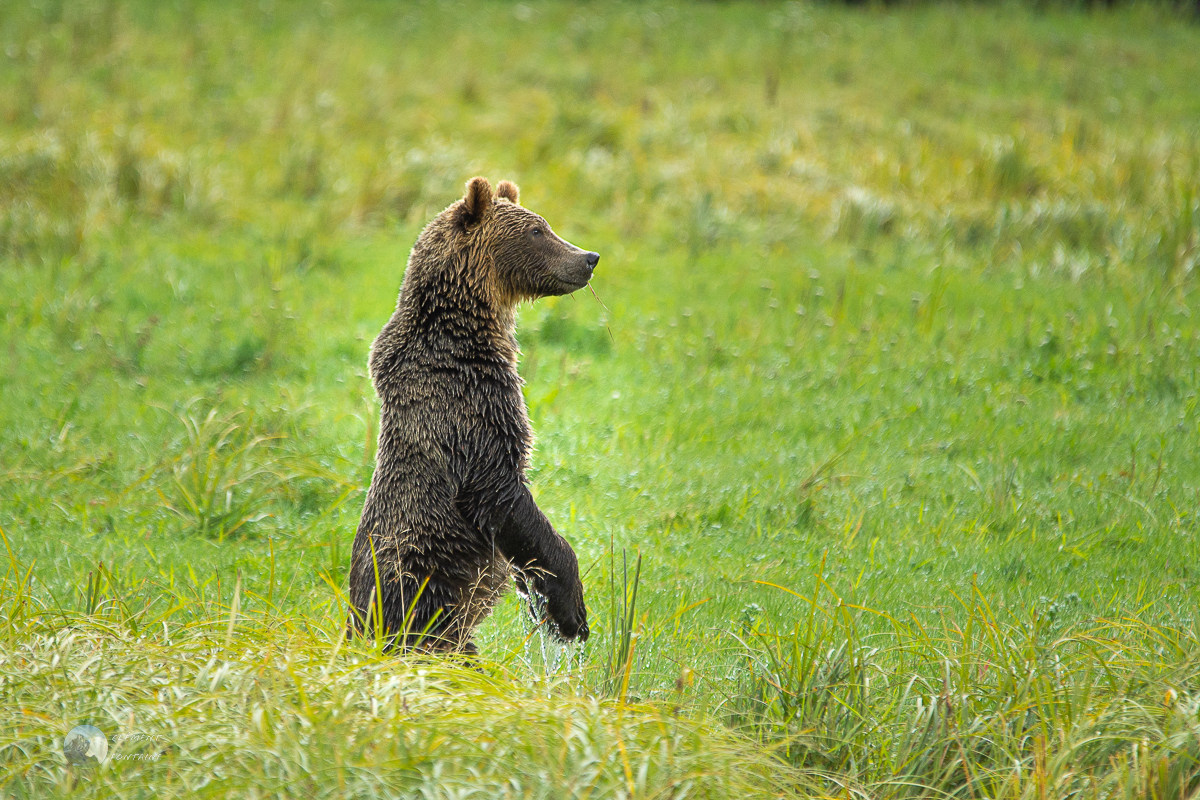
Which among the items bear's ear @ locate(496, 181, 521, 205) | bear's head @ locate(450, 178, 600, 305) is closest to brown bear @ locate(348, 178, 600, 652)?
bear's head @ locate(450, 178, 600, 305)

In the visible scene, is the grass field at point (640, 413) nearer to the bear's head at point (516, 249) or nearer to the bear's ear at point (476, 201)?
the bear's head at point (516, 249)

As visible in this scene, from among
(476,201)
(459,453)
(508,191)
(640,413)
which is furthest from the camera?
(640,413)

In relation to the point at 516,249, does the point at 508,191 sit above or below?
above

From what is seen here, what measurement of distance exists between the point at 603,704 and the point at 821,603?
6.19ft

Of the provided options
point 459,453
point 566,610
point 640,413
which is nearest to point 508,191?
point 459,453

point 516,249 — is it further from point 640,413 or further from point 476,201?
point 640,413

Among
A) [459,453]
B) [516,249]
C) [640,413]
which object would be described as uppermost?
[516,249]

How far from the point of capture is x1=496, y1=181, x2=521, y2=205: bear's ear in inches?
191

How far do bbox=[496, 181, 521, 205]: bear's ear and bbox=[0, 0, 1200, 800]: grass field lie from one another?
1.84 m

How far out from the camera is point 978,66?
755 inches

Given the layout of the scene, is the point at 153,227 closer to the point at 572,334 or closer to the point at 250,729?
the point at 572,334

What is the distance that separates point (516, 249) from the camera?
4559mm

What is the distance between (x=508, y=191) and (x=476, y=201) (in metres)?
0.45

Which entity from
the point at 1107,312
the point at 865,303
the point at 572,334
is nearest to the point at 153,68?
the point at 572,334
